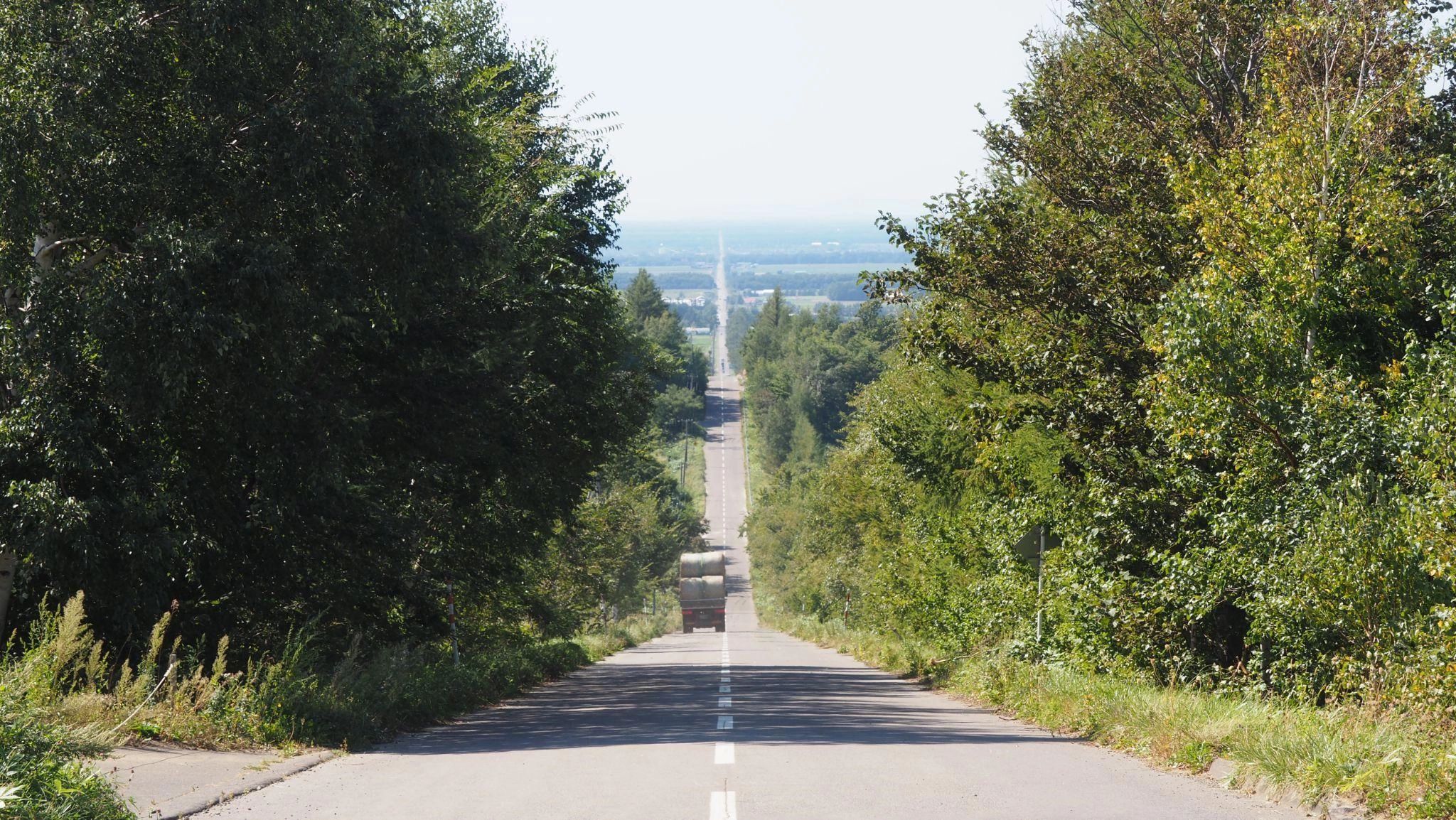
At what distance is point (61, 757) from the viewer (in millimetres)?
9070

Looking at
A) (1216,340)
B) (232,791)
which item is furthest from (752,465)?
(232,791)

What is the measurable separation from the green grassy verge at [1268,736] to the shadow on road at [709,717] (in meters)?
0.65

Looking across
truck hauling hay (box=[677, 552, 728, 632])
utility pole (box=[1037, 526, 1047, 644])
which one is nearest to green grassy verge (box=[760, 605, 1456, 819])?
utility pole (box=[1037, 526, 1047, 644])

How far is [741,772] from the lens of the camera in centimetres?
1070

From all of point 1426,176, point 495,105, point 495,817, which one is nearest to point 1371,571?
point 1426,176

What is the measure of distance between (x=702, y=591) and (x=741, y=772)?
2577 inches

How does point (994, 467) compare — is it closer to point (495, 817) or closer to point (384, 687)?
point (384, 687)

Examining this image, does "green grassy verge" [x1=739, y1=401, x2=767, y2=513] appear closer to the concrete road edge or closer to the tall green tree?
the tall green tree

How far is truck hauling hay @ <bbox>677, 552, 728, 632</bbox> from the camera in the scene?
75.8m

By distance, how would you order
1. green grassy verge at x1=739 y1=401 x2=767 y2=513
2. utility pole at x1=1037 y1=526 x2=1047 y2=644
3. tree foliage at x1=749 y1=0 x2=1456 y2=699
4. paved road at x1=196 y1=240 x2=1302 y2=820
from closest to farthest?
paved road at x1=196 y1=240 x2=1302 y2=820, tree foliage at x1=749 y1=0 x2=1456 y2=699, utility pole at x1=1037 y1=526 x2=1047 y2=644, green grassy verge at x1=739 y1=401 x2=767 y2=513

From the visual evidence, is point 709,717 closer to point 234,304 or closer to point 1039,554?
point 234,304

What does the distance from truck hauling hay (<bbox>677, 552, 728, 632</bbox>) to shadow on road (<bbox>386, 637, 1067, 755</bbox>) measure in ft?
160

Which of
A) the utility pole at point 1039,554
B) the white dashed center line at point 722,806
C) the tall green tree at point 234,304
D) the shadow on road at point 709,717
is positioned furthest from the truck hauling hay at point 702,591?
the white dashed center line at point 722,806

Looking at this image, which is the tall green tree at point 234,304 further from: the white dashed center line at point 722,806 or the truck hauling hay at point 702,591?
the truck hauling hay at point 702,591
